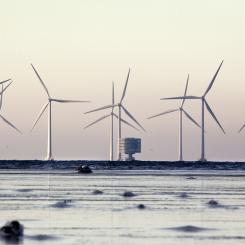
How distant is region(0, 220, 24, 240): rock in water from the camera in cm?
4700

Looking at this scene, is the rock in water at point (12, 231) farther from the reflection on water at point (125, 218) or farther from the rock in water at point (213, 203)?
the rock in water at point (213, 203)

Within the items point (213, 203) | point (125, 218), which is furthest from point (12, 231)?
point (213, 203)

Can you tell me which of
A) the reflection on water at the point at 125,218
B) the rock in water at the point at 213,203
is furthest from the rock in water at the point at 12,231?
the rock in water at the point at 213,203

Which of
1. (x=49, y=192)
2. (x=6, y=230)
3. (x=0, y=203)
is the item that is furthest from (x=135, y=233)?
(x=49, y=192)

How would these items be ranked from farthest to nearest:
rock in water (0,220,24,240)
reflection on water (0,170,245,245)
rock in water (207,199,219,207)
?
rock in water (207,199,219,207), rock in water (0,220,24,240), reflection on water (0,170,245,245)

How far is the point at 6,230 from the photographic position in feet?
156

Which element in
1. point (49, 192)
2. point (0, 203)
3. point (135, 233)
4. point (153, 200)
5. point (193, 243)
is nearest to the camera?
point (193, 243)

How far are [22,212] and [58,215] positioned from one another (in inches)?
122

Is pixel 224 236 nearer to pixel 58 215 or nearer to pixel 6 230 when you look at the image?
pixel 6 230

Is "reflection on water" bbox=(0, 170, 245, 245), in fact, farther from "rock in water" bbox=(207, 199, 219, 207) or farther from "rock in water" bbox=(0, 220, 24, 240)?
"rock in water" bbox=(0, 220, 24, 240)

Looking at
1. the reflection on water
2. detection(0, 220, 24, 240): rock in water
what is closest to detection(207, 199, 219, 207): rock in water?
the reflection on water

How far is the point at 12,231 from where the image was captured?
47656 mm

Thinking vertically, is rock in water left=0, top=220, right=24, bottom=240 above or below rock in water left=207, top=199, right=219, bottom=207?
below

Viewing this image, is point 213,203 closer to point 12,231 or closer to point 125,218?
point 125,218
